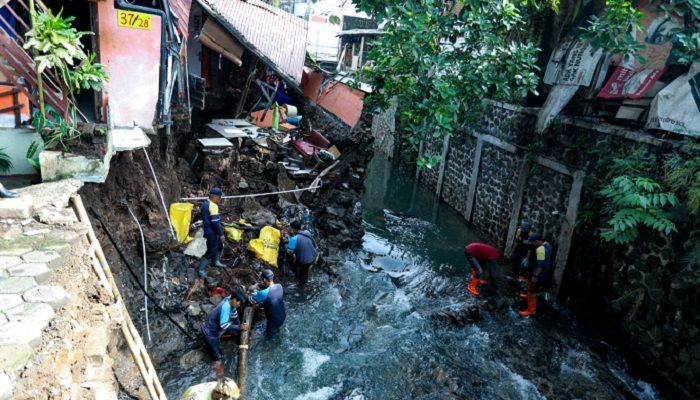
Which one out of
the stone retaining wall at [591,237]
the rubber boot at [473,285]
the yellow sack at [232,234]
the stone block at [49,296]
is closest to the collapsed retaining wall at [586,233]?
the stone retaining wall at [591,237]

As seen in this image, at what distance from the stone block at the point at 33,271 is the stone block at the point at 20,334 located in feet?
2.18

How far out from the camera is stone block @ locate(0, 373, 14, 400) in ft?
8.74

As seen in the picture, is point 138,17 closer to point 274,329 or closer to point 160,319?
point 160,319

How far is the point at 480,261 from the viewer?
10.9m

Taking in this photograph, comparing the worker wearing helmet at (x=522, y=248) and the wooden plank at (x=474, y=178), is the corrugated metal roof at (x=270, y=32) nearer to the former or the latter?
the wooden plank at (x=474, y=178)

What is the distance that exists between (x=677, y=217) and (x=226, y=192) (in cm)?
907

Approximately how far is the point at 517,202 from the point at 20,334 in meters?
11.6

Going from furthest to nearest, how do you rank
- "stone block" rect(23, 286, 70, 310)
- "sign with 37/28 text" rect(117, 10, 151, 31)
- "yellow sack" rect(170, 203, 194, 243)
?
"yellow sack" rect(170, 203, 194, 243) < "sign with 37/28 text" rect(117, 10, 151, 31) < "stone block" rect(23, 286, 70, 310)

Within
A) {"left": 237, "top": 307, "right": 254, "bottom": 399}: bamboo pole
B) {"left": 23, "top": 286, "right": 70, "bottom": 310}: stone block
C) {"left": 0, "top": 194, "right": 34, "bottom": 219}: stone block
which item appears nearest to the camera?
{"left": 23, "top": 286, "right": 70, "bottom": 310}: stone block

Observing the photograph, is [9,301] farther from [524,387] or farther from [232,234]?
[524,387]

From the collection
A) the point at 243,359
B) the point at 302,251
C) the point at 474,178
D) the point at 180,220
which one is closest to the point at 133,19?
the point at 180,220

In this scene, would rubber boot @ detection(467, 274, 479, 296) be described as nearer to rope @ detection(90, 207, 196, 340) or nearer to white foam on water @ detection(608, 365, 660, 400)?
white foam on water @ detection(608, 365, 660, 400)

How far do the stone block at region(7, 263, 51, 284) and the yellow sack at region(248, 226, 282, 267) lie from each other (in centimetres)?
579

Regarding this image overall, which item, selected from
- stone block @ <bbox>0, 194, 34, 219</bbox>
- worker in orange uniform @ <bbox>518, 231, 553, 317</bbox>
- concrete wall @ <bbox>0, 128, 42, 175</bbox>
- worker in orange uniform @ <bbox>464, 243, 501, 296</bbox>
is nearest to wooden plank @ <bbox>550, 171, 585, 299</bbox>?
worker in orange uniform @ <bbox>518, 231, 553, 317</bbox>
